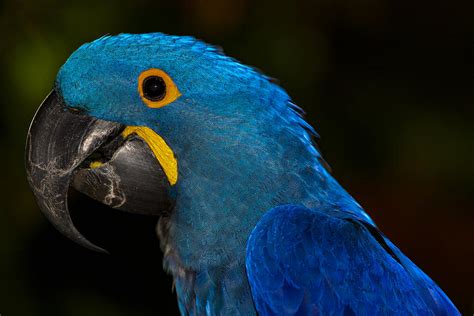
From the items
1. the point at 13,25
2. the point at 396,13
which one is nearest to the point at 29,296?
the point at 13,25

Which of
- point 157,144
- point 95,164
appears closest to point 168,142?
point 157,144

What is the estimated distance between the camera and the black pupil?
57.2 inches

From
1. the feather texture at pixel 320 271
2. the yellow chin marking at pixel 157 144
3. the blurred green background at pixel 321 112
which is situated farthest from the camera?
the blurred green background at pixel 321 112

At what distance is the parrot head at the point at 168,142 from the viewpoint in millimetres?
1450

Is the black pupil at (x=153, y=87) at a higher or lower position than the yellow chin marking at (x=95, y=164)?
higher

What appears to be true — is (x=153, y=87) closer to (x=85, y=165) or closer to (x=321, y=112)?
(x=85, y=165)

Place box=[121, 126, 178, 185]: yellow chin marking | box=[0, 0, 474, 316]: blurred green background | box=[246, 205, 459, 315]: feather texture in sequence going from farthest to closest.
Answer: box=[0, 0, 474, 316]: blurred green background
box=[121, 126, 178, 185]: yellow chin marking
box=[246, 205, 459, 315]: feather texture

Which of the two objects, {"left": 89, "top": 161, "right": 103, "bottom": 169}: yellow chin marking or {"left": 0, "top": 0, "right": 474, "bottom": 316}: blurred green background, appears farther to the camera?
{"left": 0, "top": 0, "right": 474, "bottom": 316}: blurred green background

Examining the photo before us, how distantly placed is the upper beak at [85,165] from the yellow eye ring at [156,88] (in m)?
0.08

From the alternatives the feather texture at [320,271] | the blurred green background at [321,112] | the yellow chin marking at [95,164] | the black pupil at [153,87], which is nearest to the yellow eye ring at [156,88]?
the black pupil at [153,87]

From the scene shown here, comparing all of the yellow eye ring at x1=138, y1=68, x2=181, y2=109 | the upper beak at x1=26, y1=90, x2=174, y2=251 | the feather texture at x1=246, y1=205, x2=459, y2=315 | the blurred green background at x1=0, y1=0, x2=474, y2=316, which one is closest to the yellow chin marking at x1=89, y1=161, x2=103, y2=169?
the upper beak at x1=26, y1=90, x2=174, y2=251

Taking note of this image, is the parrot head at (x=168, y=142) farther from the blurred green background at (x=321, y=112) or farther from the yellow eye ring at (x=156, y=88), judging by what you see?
the blurred green background at (x=321, y=112)

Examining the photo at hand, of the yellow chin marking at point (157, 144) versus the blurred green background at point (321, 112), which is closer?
the yellow chin marking at point (157, 144)

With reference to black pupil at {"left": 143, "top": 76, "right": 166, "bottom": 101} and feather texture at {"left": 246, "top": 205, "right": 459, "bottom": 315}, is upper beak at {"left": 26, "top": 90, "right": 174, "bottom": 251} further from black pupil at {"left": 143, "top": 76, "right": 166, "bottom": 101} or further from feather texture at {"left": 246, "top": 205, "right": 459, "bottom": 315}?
feather texture at {"left": 246, "top": 205, "right": 459, "bottom": 315}
